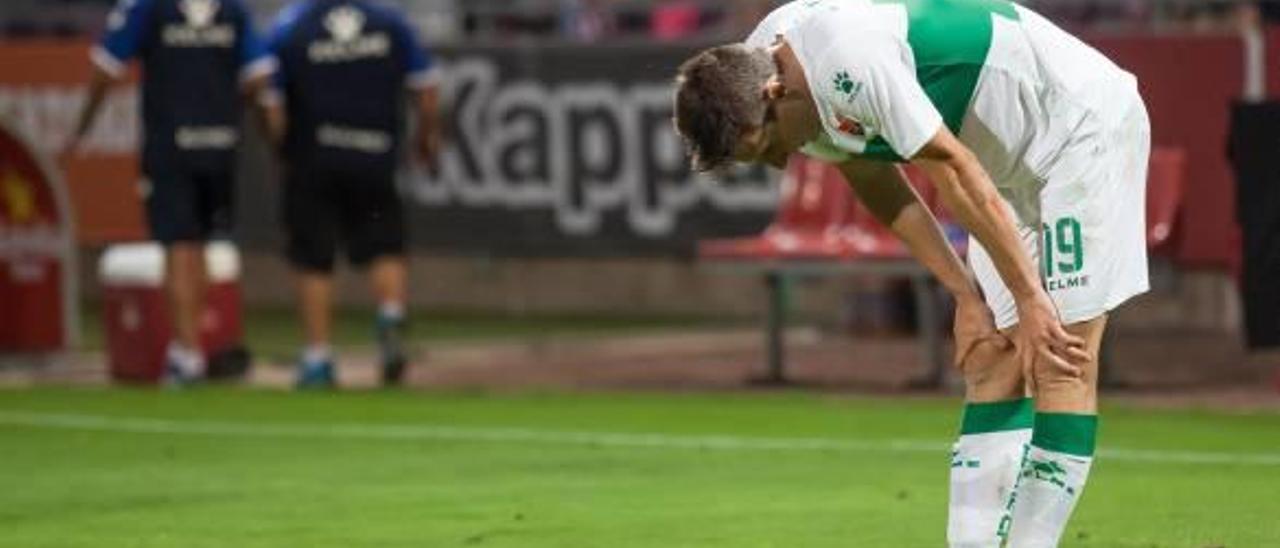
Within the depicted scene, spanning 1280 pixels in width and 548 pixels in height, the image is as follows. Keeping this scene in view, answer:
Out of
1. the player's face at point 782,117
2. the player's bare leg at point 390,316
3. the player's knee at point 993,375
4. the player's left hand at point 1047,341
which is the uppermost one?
the player's face at point 782,117

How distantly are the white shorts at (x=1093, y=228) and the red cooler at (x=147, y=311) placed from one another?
1140 centimetres

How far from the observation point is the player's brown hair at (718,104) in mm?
8414

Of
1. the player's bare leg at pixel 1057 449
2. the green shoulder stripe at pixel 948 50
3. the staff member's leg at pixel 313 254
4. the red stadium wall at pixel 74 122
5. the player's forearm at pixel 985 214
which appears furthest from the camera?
the red stadium wall at pixel 74 122

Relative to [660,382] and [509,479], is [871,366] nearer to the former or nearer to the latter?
[660,382]

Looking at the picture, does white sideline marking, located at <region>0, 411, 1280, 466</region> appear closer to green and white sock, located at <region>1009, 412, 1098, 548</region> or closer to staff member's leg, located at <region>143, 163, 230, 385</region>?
staff member's leg, located at <region>143, 163, 230, 385</region>

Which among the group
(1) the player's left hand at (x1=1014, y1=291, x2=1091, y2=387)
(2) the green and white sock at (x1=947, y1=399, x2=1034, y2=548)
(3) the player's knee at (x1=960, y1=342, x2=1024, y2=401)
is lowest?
(2) the green and white sock at (x1=947, y1=399, x2=1034, y2=548)

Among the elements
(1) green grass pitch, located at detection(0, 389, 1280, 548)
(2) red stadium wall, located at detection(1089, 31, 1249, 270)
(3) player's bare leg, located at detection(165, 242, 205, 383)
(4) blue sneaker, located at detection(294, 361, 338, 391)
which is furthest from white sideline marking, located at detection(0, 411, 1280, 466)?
(2) red stadium wall, located at detection(1089, 31, 1249, 270)

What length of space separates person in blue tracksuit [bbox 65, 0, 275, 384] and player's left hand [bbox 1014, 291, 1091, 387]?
35.6 ft

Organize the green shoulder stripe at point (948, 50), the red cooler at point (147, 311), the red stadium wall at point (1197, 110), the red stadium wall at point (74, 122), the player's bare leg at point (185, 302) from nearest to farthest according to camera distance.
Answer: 1. the green shoulder stripe at point (948, 50)
2. the red stadium wall at point (1197, 110)
3. the player's bare leg at point (185, 302)
4. the red cooler at point (147, 311)
5. the red stadium wall at point (74, 122)

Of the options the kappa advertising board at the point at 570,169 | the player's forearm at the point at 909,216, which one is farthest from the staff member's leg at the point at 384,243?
the player's forearm at the point at 909,216

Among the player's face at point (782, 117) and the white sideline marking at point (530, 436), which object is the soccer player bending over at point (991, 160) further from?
the white sideline marking at point (530, 436)

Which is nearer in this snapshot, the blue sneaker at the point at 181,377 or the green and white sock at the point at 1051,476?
the green and white sock at the point at 1051,476

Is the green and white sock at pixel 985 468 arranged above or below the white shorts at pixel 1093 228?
below

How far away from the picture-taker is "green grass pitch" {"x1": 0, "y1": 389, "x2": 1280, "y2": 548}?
11.5 m
